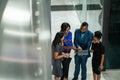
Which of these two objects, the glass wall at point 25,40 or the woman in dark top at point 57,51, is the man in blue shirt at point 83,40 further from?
the glass wall at point 25,40

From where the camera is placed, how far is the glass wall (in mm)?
1220

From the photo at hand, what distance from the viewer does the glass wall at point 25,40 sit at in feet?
4.00

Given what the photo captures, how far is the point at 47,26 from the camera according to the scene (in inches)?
49.1

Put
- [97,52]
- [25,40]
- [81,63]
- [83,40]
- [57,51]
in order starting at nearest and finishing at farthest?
[25,40], [57,51], [97,52], [83,40], [81,63]

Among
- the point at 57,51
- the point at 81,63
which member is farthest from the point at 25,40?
the point at 81,63

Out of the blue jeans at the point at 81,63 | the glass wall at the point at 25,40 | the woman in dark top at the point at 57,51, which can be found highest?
the glass wall at the point at 25,40

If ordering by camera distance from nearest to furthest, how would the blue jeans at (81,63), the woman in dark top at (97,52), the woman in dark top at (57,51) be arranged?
the woman in dark top at (57,51)
the woman in dark top at (97,52)
the blue jeans at (81,63)

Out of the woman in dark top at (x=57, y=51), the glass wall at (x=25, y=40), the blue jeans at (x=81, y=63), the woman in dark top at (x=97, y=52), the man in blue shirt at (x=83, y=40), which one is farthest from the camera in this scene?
the blue jeans at (x=81, y=63)

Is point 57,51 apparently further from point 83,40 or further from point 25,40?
point 25,40

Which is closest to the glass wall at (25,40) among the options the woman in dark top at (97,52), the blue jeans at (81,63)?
the woman in dark top at (97,52)

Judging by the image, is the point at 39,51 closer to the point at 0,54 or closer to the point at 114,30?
the point at 0,54

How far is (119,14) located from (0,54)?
634 centimetres

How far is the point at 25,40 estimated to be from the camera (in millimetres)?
1277

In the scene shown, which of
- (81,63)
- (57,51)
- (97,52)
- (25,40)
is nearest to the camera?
(25,40)
